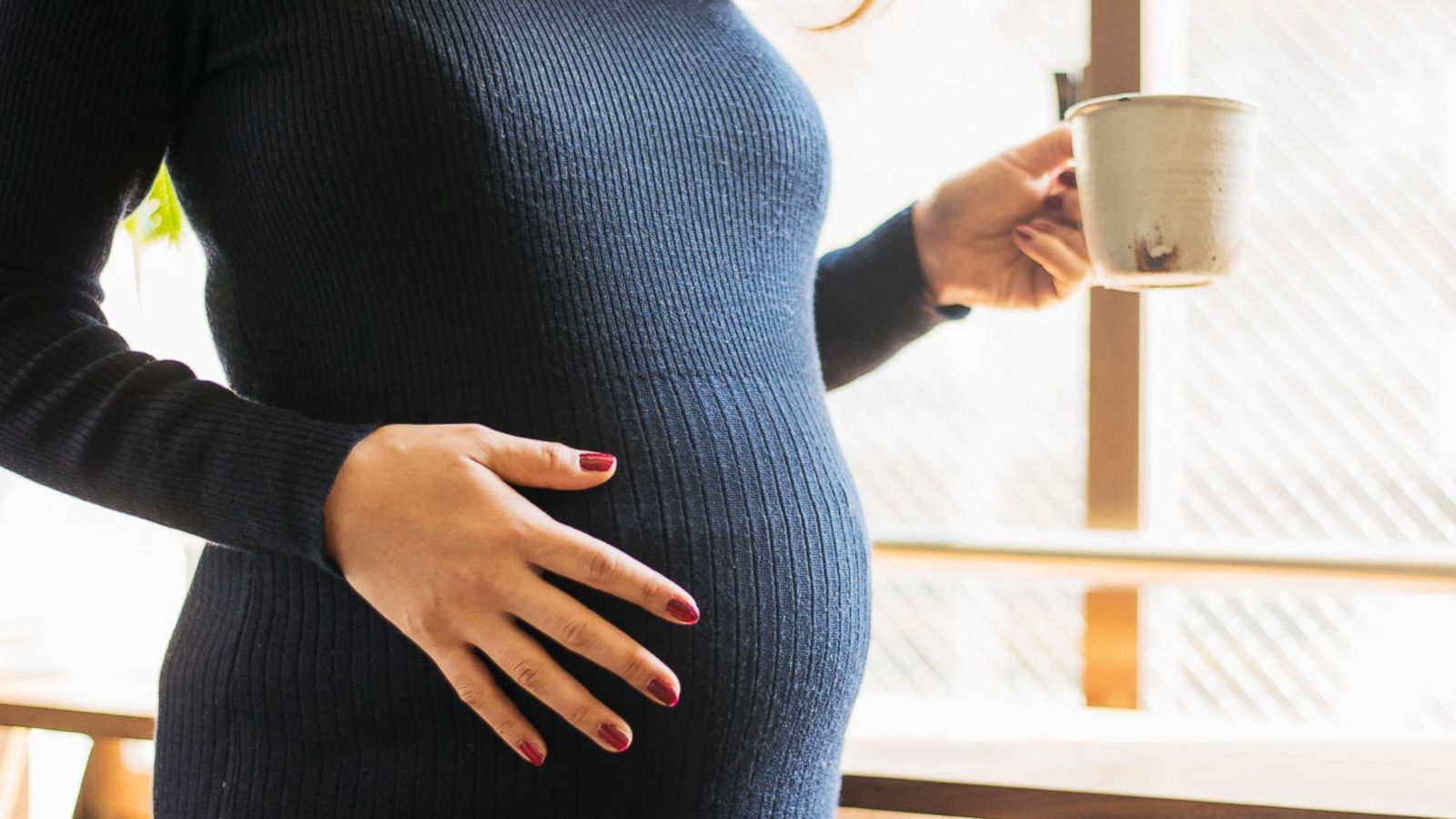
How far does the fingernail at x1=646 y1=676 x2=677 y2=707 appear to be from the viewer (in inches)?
18.3

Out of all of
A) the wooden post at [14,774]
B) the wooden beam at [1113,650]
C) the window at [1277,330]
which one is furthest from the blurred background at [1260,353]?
the wooden post at [14,774]

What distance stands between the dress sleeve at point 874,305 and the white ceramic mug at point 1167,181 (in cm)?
21

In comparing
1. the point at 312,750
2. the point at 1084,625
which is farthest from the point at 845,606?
the point at 1084,625

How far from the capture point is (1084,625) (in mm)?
1187

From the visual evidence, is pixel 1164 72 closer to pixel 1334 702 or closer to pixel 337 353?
pixel 337 353

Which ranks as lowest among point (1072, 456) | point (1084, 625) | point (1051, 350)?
point (1084, 625)

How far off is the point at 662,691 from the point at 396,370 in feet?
0.64

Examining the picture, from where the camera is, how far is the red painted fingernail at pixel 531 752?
1.51 ft

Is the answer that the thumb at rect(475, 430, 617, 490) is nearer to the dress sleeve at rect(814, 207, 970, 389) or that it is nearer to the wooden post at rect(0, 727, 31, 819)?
the dress sleeve at rect(814, 207, 970, 389)

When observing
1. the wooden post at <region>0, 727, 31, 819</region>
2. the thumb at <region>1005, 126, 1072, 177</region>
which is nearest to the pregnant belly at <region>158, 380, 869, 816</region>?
the thumb at <region>1005, 126, 1072, 177</region>

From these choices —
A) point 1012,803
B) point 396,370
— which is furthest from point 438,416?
point 1012,803

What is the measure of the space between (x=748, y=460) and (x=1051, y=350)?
10.3ft

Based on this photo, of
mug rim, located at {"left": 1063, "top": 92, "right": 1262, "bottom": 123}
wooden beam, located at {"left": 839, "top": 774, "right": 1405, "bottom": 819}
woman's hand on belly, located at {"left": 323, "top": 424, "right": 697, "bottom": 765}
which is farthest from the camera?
wooden beam, located at {"left": 839, "top": 774, "right": 1405, "bottom": 819}

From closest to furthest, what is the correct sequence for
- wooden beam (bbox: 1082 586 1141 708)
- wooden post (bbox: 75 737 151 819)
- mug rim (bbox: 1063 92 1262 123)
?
mug rim (bbox: 1063 92 1262 123) < wooden beam (bbox: 1082 586 1141 708) < wooden post (bbox: 75 737 151 819)
